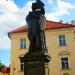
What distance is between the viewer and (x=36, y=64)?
394 inches

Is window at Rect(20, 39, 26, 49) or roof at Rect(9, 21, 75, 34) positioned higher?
roof at Rect(9, 21, 75, 34)

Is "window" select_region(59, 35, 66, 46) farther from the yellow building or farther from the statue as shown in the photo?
the statue

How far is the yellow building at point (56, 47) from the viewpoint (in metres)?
28.9

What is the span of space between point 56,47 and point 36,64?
65.3 ft

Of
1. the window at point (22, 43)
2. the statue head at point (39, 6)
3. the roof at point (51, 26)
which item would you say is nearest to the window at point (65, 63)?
the roof at point (51, 26)

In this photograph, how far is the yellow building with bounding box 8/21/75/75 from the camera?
2886cm

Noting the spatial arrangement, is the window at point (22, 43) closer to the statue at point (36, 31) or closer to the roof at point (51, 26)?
the roof at point (51, 26)

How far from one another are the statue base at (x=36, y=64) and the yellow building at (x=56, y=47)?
1884cm

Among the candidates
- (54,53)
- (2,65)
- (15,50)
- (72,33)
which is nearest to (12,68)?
(15,50)

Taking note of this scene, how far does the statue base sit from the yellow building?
18.8 meters

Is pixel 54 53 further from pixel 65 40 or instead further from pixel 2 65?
pixel 2 65

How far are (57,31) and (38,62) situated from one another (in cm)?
2003

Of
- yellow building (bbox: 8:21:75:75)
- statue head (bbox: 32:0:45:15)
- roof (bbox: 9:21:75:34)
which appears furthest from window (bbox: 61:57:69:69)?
statue head (bbox: 32:0:45:15)

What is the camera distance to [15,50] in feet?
103
